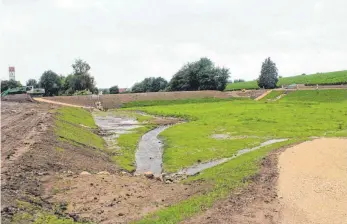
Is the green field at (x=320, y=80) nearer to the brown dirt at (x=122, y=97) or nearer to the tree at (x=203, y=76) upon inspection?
the tree at (x=203, y=76)

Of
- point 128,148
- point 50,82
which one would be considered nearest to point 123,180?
point 128,148

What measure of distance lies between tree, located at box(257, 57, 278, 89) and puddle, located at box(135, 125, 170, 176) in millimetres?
78246

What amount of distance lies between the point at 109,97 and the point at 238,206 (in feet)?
279

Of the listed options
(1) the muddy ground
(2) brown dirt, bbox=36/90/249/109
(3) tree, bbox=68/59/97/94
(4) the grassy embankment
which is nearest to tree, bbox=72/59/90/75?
(3) tree, bbox=68/59/97/94

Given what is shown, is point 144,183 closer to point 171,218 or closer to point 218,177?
point 218,177

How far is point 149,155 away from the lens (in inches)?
1265

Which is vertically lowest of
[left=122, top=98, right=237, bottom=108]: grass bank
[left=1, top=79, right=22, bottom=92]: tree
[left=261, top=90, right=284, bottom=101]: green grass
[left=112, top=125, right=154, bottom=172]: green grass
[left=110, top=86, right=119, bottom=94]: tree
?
[left=112, top=125, right=154, bottom=172]: green grass

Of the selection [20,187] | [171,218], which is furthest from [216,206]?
[20,187]

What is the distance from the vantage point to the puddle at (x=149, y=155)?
27197mm

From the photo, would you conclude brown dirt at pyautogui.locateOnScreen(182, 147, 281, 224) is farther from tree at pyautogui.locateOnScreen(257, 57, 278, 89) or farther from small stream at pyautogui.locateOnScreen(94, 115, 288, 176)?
tree at pyautogui.locateOnScreen(257, 57, 278, 89)

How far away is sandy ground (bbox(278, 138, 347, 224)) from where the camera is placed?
15438 millimetres

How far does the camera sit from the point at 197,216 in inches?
604

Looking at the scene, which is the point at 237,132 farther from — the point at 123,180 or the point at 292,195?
the point at 292,195

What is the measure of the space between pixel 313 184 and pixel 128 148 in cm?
1905
